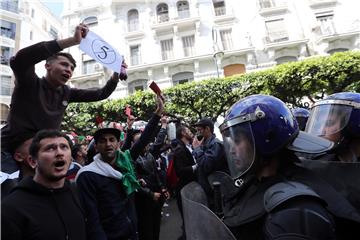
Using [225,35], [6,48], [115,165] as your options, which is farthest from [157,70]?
[115,165]

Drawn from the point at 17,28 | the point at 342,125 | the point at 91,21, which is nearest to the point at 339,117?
the point at 342,125

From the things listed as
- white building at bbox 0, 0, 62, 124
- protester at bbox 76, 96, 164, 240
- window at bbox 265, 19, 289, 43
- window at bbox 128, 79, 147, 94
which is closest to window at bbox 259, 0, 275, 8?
window at bbox 265, 19, 289, 43

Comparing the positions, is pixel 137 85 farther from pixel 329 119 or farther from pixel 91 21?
pixel 329 119

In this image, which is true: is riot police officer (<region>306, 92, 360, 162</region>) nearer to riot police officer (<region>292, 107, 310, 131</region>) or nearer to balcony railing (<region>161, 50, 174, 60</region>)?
riot police officer (<region>292, 107, 310, 131</region>)

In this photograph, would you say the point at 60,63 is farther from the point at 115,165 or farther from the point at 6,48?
the point at 6,48

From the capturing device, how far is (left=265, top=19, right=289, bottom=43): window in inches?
892

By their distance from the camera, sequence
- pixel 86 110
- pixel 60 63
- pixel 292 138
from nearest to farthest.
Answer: pixel 292 138 → pixel 60 63 → pixel 86 110

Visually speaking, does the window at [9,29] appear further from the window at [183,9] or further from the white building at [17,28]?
the window at [183,9]

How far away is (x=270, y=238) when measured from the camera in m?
1.02

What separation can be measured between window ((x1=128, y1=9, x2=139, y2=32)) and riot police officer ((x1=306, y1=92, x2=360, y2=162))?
958 inches

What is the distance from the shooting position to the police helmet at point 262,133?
1380mm

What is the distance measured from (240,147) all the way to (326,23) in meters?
25.2

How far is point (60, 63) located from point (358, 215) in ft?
7.31

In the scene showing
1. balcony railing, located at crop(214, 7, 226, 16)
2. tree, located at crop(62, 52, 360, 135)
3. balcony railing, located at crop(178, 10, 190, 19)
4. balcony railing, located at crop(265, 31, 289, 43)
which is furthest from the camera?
balcony railing, located at crop(178, 10, 190, 19)
